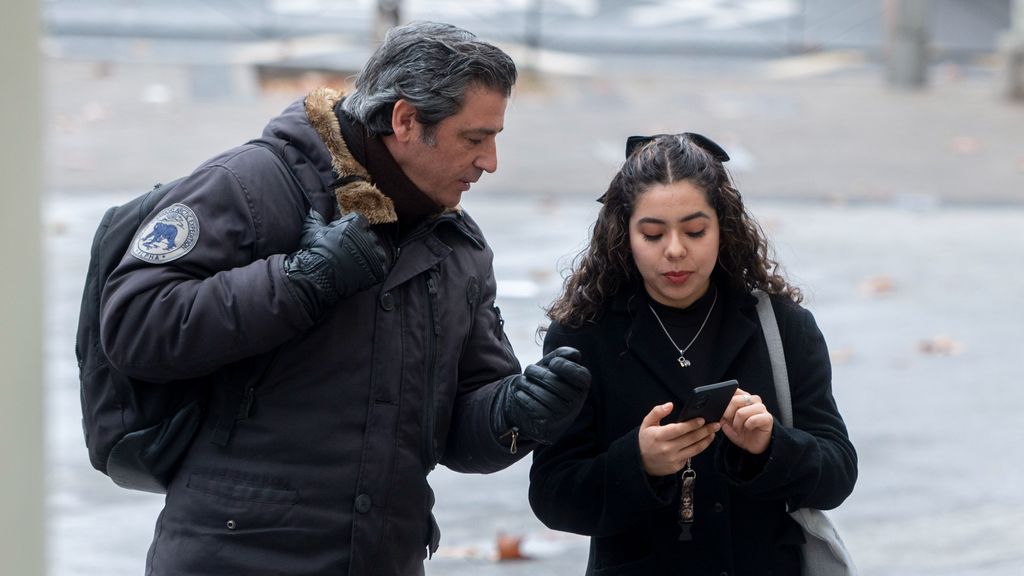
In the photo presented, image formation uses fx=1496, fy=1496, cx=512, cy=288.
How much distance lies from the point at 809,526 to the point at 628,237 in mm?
698

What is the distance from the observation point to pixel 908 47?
49.9 ft

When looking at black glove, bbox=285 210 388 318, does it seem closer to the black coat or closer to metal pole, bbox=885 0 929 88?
the black coat

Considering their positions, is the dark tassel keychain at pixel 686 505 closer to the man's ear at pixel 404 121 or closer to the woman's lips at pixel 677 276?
the woman's lips at pixel 677 276

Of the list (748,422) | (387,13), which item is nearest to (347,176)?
(748,422)

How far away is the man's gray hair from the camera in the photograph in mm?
2873

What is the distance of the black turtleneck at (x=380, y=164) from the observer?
116 inches

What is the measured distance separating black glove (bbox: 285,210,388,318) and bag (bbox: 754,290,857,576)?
2.77 feet

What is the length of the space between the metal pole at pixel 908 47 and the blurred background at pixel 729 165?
0.09ft

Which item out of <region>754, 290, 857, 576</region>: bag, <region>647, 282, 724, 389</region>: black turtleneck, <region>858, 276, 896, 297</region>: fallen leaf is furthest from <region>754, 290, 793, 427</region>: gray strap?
<region>858, 276, 896, 297</region>: fallen leaf

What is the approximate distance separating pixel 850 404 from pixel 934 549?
1.57 metres

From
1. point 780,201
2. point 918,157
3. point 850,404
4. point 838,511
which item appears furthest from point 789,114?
point 838,511

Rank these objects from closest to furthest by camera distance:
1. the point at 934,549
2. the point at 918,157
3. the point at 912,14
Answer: the point at 934,549, the point at 918,157, the point at 912,14

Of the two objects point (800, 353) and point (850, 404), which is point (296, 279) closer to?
point (800, 353)

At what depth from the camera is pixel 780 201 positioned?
1124 cm
